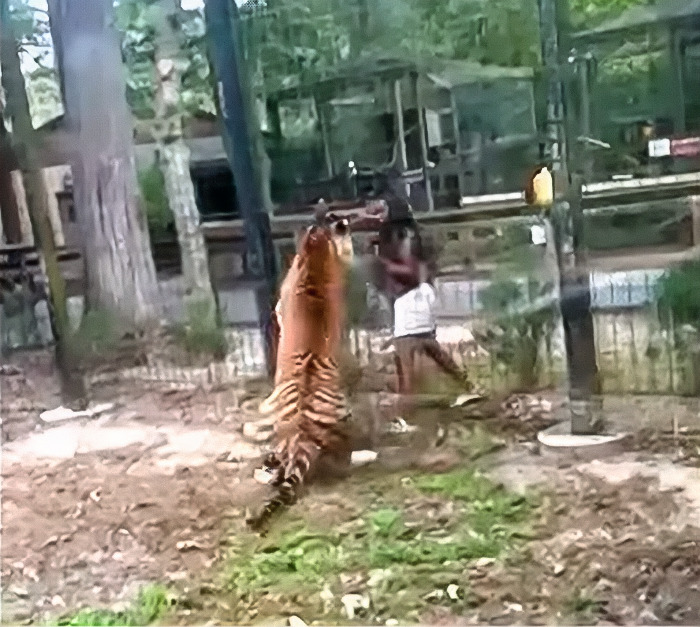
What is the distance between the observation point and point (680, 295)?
1.29 m

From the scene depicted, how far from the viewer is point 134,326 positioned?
1497mm

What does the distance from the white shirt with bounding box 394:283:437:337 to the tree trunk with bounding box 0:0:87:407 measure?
0.54 m

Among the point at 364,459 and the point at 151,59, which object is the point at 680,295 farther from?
the point at 151,59

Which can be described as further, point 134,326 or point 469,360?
point 134,326

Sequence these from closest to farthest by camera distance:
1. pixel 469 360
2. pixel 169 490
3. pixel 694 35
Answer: pixel 694 35 < pixel 469 360 < pixel 169 490

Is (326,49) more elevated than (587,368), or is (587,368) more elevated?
(326,49)

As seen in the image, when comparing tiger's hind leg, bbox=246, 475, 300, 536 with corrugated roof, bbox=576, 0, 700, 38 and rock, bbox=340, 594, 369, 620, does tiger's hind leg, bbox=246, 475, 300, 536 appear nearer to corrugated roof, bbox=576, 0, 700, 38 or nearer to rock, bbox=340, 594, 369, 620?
rock, bbox=340, 594, 369, 620

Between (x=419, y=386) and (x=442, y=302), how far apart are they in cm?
12

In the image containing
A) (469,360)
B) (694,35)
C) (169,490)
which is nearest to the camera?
(694,35)

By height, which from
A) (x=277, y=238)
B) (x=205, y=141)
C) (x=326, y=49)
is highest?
(x=326, y=49)

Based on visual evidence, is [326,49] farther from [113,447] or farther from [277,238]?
[113,447]

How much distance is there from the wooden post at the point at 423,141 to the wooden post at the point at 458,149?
0.04m

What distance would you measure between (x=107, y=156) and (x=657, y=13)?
0.80 m

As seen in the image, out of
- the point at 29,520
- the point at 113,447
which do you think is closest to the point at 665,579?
the point at 113,447
